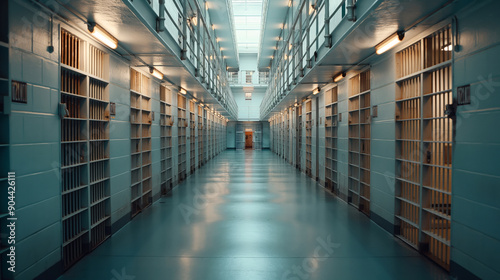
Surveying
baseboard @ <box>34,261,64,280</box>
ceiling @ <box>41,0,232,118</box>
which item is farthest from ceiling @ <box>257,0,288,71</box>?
baseboard @ <box>34,261,64,280</box>

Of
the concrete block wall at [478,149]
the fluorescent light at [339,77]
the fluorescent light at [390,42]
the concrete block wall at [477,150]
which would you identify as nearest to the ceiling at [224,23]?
the fluorescent light at [339,77]

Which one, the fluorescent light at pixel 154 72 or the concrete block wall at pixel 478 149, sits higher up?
the fluorescent light at pixel 154 72

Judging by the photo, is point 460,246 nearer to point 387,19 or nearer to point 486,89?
point 486,89

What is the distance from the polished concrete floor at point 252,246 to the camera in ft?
12.6

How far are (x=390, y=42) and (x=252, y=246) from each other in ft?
12.8

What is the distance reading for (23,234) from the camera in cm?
316

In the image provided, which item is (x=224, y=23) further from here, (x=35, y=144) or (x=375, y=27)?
(x=35, y=144)

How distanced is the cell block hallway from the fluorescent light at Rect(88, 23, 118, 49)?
2 cm

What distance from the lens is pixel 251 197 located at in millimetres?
8445

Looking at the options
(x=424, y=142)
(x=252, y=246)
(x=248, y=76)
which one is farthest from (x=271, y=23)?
(x=248, y=76)

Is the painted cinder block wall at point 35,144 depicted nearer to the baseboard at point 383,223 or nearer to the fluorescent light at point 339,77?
the baseboard at point 383,223

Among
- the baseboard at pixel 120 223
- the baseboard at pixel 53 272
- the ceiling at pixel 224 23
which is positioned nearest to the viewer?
the baseboard at pixel 53 272

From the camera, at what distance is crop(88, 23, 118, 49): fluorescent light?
4.15 meters

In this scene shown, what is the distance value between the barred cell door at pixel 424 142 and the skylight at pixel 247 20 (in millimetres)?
25313
